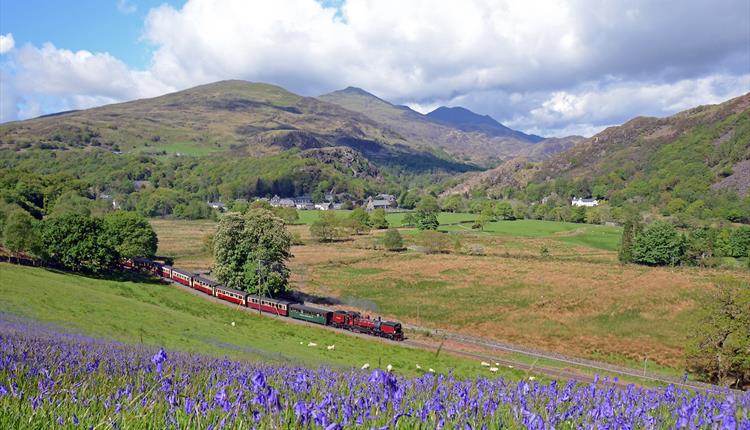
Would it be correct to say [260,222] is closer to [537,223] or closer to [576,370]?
[576,370]

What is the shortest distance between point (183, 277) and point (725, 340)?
→ 6092 centimetres

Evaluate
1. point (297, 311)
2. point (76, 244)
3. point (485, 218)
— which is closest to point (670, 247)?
point (297, 311)

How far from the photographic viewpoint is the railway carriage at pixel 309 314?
5051 centimetres

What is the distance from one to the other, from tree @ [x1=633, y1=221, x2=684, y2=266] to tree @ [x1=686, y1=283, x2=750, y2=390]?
204 ft

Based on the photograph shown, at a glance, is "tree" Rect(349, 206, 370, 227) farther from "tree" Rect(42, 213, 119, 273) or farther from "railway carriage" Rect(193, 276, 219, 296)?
"tree" Rect(42, 213, 119, 273)

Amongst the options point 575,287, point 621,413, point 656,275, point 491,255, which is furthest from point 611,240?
point 621,413

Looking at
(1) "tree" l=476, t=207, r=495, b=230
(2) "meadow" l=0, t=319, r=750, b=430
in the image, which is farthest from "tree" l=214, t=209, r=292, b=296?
(1) "tree" l=476, t=207, r=495, b=230

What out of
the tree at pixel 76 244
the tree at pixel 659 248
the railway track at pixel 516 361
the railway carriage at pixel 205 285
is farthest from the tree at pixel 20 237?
the tree at pixel 659 248

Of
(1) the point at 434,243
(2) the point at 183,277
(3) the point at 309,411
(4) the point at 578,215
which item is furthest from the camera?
(4) the point at 578,215

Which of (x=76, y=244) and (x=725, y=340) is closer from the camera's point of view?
(x=725, y=340)

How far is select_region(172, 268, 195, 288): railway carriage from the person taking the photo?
6494cm

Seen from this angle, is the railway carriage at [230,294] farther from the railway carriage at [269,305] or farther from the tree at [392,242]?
the tree at [392,242]

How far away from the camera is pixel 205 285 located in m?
62.2

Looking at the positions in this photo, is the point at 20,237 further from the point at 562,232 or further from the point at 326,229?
the point at 562,232
